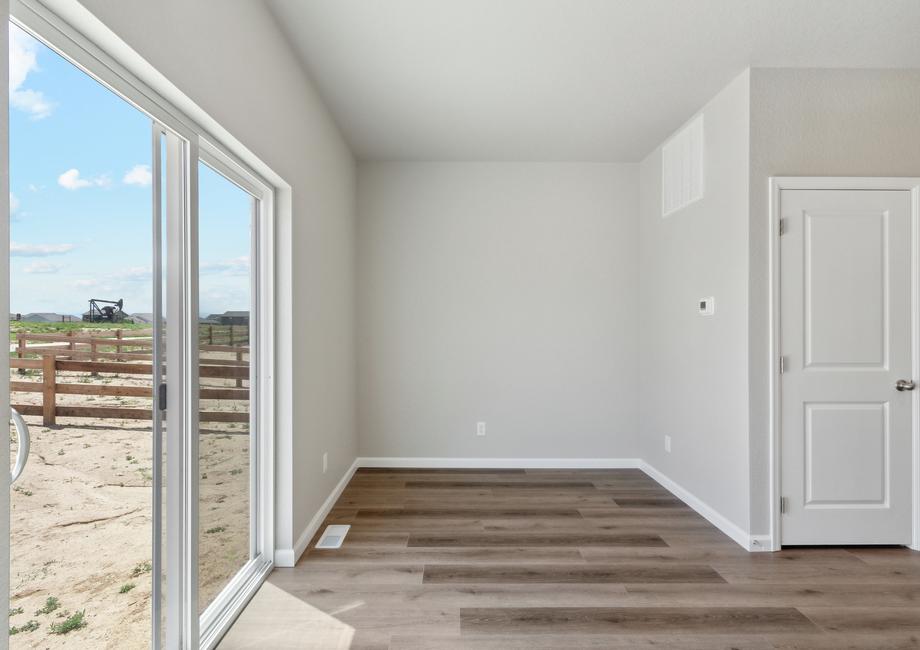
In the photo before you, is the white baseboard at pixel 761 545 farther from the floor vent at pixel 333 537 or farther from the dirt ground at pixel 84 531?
the dirt ground at pixel 84 531

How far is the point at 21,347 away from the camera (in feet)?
3.87

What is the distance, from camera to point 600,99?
3291 mm

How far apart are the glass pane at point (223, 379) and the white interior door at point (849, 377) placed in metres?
2.98

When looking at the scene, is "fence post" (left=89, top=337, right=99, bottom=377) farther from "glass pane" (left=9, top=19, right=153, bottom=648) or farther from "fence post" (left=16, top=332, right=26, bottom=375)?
"fence post" (left=16, top=332, right=26, bottom=375)

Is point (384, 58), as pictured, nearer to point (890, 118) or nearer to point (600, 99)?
point (600, 99)

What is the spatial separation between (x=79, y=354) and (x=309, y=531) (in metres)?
2.03

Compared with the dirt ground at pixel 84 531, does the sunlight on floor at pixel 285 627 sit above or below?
below

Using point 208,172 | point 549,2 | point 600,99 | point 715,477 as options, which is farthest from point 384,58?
point 715,477

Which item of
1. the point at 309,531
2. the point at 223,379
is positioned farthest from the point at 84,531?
the point at 309,531

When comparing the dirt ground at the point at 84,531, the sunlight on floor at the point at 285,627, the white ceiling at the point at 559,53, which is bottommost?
the sunlight on floor at the point at 285,627

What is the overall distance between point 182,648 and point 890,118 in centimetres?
444

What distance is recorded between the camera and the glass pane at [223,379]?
206 cm

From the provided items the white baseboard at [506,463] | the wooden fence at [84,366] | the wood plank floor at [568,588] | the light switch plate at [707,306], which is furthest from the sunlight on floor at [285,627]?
the light switch plate at [707,306]

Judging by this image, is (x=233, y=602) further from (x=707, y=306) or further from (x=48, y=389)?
(x=707, y=306)
